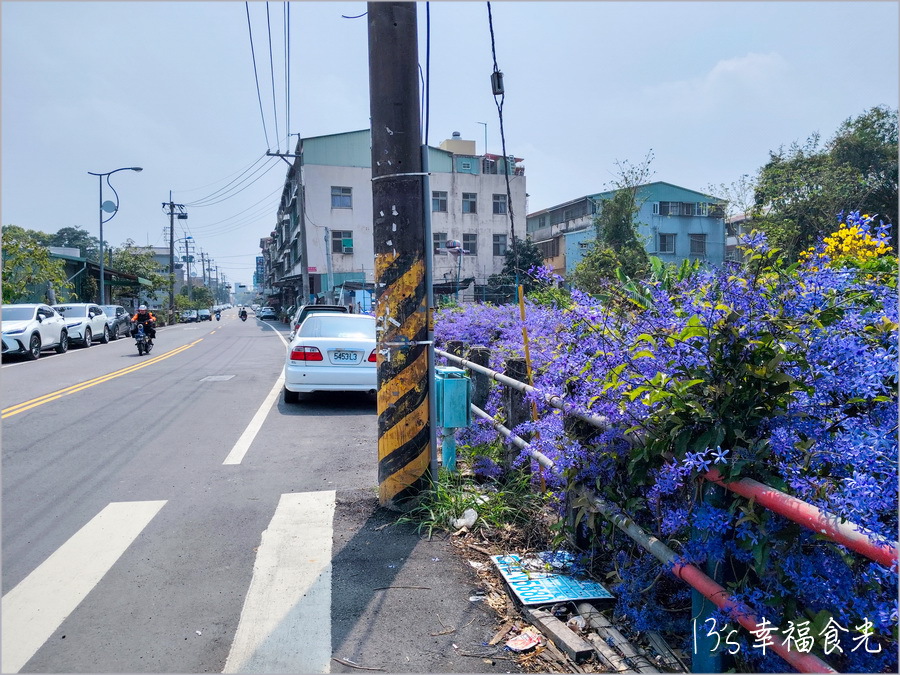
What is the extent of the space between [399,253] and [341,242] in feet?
134

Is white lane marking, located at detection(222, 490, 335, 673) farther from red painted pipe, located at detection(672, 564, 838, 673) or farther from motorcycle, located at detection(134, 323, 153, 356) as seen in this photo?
motorcycle, located at detection(134, 323, 153, 356)

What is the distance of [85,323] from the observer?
24875 millimetres

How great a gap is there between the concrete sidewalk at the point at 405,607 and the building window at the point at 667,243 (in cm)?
4158

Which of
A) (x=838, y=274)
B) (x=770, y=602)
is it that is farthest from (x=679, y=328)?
(x=770, y=602)

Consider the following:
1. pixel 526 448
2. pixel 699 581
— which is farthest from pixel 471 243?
pixel 699 581

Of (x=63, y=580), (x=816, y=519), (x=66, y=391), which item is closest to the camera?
(x=816, y=519)

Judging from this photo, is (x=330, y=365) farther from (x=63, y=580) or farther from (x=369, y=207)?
(x=369, y=207)

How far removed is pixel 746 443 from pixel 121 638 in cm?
321

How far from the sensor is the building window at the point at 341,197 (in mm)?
44875

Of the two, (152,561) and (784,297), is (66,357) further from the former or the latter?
(784,297)

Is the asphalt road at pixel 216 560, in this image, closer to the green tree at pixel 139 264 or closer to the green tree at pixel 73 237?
the green tree at pixel 139 264

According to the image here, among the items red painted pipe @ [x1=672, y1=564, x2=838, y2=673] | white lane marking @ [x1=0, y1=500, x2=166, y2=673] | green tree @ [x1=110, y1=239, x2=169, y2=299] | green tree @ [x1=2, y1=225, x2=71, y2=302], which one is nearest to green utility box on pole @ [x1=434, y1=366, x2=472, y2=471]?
white lane marking @ [x1=0, y1=500, x2=166, y2=673]

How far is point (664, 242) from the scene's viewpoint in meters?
42.8

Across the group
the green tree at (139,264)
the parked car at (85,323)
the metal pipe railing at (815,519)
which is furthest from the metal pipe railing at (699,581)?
the green tree at (139,264)
